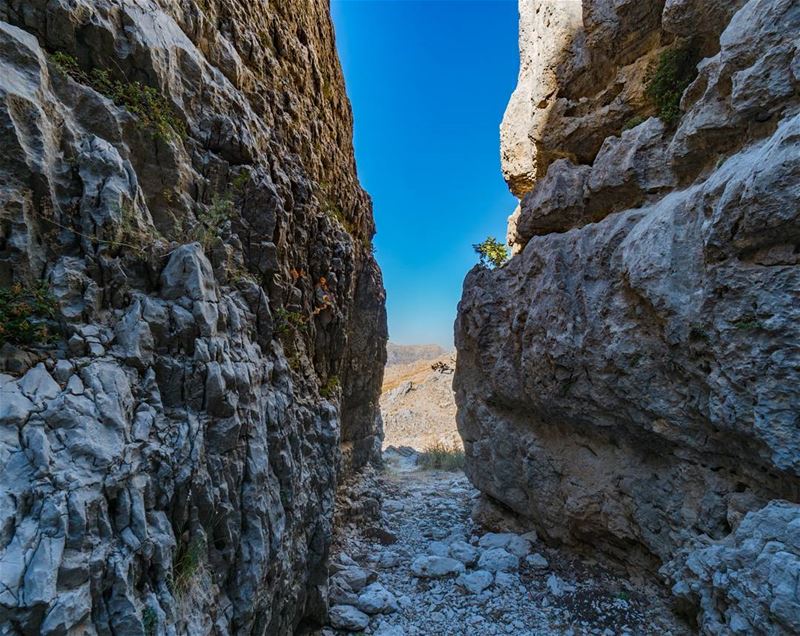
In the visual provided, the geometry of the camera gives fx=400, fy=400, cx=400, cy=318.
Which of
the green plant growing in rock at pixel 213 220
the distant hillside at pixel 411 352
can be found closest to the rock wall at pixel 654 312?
the green plant growing in rock at pixel 213 220

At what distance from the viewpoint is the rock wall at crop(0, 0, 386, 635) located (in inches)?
135

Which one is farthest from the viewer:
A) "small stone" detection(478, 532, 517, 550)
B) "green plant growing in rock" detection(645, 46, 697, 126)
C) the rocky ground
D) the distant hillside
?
the distant hillside

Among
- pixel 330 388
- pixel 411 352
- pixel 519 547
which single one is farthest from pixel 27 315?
pixel 411 352

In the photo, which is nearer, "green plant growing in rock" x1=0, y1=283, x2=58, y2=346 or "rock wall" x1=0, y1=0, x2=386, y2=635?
"rock wall" x1=0, y1=0, x2=386, y2=635

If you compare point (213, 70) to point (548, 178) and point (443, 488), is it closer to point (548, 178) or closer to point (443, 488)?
point (548, 178)

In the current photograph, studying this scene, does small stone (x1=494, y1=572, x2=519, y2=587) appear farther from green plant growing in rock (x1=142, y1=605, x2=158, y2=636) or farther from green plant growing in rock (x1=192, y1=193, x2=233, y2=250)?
green plant growing in rock (x1=192, y1=193, x2=233, y2=250)

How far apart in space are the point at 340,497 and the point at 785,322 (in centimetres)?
1139

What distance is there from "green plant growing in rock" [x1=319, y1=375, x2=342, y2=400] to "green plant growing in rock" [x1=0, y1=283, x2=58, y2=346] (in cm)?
631

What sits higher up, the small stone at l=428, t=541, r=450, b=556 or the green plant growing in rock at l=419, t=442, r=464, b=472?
the small stone at l=428, t=541, r=450, b=556

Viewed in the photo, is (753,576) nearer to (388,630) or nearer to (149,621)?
(388,630)

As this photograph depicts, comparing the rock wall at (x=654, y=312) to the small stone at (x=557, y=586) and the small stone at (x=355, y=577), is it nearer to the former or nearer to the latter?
the small stone at (x=557, y=586)

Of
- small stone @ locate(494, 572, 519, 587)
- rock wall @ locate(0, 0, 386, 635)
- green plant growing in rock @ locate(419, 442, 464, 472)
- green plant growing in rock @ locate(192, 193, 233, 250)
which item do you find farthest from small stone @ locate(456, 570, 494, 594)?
green plant growing in rock @ locate(419, 442, 464, 472)

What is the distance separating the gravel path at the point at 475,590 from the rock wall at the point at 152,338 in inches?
59.8

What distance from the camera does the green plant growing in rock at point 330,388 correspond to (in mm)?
10055
